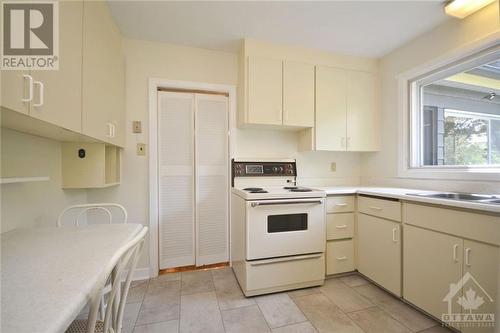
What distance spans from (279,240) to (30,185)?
5.77ft

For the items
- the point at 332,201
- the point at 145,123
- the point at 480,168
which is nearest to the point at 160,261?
the point at 145,123

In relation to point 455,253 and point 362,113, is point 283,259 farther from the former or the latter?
point 362,113

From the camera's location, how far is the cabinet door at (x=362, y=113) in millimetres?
2387

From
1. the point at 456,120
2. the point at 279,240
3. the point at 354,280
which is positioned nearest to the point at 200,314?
the point at 279,240

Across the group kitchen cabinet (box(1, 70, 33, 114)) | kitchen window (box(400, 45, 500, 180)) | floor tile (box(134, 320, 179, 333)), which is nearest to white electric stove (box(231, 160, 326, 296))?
floor tile (box(134, 320, 179, 333))

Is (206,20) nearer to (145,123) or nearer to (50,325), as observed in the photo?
(145,123)

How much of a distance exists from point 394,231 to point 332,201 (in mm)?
534

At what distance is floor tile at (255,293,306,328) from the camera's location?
1.48 meters

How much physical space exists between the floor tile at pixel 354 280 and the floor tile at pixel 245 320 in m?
0.94

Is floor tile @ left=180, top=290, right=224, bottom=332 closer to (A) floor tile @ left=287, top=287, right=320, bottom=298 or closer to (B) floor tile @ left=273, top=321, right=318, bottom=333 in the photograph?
(B) floor tile @ left=273, top=321, right=318, bottom=333

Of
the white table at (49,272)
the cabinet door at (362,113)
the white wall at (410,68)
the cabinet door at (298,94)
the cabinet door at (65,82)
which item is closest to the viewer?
the white table at (49,272)

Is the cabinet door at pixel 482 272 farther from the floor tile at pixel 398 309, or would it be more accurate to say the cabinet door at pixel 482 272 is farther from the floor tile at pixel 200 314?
the floor tile at pixel 200 314

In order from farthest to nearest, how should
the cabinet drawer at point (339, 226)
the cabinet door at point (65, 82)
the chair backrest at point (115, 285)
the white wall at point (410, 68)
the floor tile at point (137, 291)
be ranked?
the cabinet drawer at point (339, 226) < the floor tile at point (137, 291) < the white wall at point (410, 68) < the cabinet door at point (65, 82) < the chair backrest at point (115, 285)

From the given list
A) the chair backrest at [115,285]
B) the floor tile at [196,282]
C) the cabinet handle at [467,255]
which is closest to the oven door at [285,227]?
the floor tile at [196,282]
